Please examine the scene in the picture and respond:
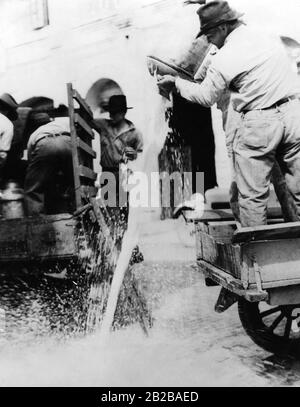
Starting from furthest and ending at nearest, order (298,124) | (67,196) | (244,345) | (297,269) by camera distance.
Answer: (67,196), (244,345), (298,124), (297,269)

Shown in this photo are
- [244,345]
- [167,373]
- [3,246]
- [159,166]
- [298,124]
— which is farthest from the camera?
[159,166]

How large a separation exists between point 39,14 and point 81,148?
1.07 m

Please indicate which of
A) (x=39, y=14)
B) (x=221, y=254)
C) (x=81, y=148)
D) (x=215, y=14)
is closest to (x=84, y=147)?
(x=81, y=148)

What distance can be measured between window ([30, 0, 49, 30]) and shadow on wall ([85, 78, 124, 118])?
0.66 m

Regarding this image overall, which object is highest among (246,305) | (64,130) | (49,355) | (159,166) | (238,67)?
(238,67)

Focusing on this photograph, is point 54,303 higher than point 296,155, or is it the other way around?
point 296,155

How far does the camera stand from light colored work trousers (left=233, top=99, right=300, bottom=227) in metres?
2.32

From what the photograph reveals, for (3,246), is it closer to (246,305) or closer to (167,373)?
(167,373)

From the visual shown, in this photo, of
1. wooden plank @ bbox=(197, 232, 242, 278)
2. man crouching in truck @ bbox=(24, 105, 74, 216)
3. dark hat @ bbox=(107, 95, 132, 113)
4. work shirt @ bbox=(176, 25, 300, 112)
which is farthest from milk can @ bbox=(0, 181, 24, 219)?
work shirt @ bbox=(176, 25, 300, 112)

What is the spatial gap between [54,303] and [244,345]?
1542 millimetres

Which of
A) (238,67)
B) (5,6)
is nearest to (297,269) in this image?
(238,67)

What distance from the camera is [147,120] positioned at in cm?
358

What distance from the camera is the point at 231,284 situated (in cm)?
202

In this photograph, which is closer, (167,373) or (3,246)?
(167,373)
